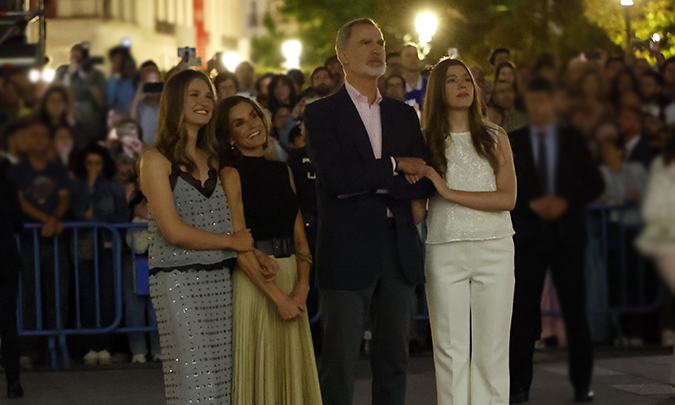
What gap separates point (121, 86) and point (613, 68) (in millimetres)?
9561

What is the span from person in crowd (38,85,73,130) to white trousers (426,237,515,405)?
5250 mm

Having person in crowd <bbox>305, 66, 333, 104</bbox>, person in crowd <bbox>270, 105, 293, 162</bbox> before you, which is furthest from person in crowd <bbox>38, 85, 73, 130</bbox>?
person in crowd <bbox>305, 66, 333, 104</bbox>

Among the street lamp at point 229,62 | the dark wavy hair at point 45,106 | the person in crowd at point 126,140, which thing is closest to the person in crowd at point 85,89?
the dark wavy hair at point 45,106

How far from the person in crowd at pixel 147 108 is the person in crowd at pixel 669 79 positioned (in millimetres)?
8046

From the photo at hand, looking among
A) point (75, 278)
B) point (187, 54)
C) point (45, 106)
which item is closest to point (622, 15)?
point (75, 278)

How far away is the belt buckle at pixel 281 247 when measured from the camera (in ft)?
14.0

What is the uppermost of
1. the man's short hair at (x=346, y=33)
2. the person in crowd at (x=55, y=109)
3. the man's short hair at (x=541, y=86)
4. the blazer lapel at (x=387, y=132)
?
the person in crowd at (x=55, y=109)

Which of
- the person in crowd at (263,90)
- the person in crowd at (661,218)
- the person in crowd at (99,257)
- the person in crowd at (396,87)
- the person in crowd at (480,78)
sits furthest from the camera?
the person in crowd at (263,90)

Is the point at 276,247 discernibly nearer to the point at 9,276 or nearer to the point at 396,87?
the point at 9,276

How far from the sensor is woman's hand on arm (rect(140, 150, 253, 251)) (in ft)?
12.4

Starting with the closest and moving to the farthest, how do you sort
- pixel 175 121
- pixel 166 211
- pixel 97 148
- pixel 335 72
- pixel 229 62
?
pixel 166 211 → pixel 175 121 → pixel 97 148 → pixel 335 72 → pixel 229 62

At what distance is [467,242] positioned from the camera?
404 centimetres

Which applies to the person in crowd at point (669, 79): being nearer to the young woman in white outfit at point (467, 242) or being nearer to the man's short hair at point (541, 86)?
the man's short hair at point (541, 86)

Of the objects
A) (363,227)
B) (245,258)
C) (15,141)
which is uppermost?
(15,141)
